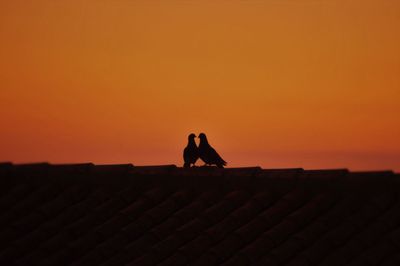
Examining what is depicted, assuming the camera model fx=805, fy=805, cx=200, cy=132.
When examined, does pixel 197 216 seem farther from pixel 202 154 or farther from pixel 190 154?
pixel 190 154

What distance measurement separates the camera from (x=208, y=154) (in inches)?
719

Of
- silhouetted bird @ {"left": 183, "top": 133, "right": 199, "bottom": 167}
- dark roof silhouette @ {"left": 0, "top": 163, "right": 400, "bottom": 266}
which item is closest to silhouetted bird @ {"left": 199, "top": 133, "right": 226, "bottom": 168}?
silhouetted bird @ {"left": 183, "top": 133, "right": 199, "bottom": 167}

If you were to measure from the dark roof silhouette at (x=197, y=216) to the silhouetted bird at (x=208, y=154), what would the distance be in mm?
3962

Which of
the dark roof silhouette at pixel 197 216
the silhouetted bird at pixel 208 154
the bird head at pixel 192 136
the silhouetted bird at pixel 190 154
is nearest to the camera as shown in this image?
the dark roof silhouette at pixel 197 216

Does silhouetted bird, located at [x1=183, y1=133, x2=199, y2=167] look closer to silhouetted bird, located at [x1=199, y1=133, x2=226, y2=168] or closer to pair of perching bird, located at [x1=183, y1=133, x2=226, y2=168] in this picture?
pair of perching bird, located at [x1=183, y1=133, x2=226, y2=168]

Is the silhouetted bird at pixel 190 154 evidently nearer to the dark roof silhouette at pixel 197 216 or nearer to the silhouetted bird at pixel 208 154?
the silhouetted bird at pixel 208 154

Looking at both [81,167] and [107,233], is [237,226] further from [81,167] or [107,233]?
[81,167]

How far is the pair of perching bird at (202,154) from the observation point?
17.9 metres

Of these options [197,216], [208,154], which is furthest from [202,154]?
[197,216]

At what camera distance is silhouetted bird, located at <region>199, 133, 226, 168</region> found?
1788 centimetres

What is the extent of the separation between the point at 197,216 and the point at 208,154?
5.95 meters

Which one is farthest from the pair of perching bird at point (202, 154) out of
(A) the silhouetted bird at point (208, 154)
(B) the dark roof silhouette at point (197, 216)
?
(B) the dark roof silhouette at point (197, 216)

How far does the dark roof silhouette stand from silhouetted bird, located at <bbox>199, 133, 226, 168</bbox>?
3.96 metres

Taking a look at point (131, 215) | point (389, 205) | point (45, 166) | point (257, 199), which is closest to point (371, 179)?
point (389, 205)
